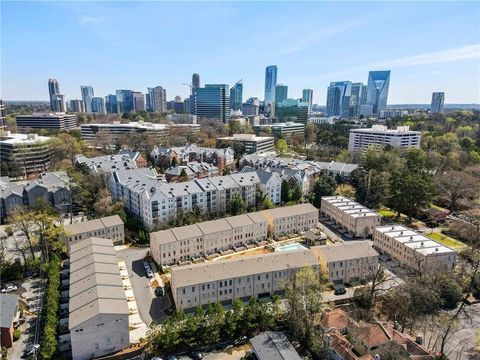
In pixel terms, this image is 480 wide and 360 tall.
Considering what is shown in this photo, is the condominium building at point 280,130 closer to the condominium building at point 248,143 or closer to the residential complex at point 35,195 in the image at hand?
the condominium building at point 248,143

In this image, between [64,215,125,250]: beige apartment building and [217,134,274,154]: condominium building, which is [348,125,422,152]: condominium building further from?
[64,215,125,250]: beige apartment building

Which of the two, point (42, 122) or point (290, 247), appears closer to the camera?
point (290, 247)

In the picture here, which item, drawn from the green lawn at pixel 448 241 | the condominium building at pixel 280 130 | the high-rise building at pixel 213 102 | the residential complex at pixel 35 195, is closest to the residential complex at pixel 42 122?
the residential complex at pixel 35 195

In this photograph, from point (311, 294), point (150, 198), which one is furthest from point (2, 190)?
point (311, 294)

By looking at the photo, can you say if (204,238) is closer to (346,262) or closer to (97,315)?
(346,262)

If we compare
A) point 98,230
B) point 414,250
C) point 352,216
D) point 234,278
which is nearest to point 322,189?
point 352,216

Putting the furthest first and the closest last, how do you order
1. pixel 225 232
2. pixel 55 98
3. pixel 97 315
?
pixel 55 98, pixel 225 232, pixel 97 315
